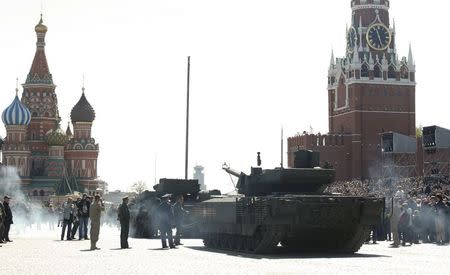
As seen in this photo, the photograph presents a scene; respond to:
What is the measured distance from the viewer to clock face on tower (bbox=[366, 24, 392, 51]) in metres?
119

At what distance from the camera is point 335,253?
74.6 feet

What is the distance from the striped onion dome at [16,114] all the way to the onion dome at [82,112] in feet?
18.5

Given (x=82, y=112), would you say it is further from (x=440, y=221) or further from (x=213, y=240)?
(x=213, y=240)

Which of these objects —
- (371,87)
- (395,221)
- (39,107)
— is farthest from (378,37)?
(395,221)

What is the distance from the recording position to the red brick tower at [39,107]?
112688mm

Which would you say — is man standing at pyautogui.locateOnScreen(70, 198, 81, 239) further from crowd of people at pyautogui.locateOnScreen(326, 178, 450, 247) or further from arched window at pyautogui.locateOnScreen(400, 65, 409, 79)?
arched window at pyautogui.locateOnScreen(400, 65, 409, 79)

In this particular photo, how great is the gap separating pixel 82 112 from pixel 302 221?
92.6 m

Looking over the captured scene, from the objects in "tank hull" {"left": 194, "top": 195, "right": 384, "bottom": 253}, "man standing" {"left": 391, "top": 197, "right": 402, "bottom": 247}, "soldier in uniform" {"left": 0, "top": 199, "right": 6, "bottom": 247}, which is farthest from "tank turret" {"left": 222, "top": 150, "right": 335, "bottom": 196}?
"soldier in uniform" {"left": 0, "top": 199, "right": 6, "bottom": 247}

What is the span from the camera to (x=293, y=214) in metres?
21.5

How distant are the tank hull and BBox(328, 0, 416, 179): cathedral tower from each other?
3602 inches

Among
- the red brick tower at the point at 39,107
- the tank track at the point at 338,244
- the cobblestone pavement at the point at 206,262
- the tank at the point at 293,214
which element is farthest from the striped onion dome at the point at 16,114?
the tank track at the point at 338,244

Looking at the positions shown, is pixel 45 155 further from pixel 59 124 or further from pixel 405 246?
pixel 405 246

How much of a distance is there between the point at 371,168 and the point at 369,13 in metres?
21.4

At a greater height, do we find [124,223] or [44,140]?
[44,140]
